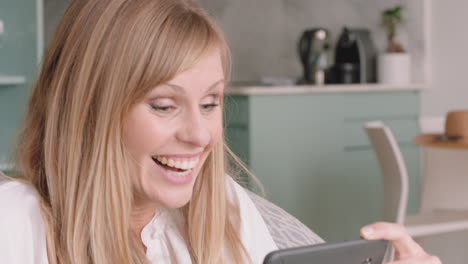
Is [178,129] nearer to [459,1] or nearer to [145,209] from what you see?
[145,209]

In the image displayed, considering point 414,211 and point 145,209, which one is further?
point 414,211

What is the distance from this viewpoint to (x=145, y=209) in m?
1.25

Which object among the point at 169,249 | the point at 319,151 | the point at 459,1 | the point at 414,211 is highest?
the point at 459,1

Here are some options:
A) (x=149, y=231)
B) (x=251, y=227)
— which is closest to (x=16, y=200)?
(x=149, y=231)

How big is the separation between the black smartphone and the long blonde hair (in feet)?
1.06

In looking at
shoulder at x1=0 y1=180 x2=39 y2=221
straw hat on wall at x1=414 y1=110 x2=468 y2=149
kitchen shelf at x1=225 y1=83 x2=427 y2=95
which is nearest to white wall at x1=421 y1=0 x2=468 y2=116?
kitchen shelf at x1=225 y1=83 x2=427 y2=95

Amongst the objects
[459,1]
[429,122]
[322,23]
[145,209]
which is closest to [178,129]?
[145,209]

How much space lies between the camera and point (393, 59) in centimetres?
416

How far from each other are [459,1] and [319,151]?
1.11 metres

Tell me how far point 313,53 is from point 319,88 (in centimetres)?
37

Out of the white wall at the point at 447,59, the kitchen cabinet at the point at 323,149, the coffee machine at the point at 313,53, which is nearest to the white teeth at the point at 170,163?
the kitchen cabinet at the point at 323,149

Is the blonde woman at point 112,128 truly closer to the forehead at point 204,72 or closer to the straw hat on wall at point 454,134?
the forehead at point 204,72

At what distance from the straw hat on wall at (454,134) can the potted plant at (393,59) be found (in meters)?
1.02

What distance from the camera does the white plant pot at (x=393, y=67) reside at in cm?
416
